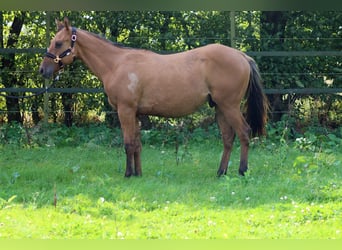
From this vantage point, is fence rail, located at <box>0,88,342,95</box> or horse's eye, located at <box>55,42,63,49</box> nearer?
horse's eye, located at <box>55,42,63,49</box>

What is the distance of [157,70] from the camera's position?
6.37m

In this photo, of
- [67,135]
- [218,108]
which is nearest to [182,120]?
[67,135]

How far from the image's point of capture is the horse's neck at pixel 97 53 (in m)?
6.51

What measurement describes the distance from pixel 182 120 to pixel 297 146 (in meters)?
2.28

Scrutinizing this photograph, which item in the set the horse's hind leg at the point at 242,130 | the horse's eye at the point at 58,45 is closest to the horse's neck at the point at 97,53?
the horse's eye at the point at 58,45

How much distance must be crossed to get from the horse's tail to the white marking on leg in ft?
4.83

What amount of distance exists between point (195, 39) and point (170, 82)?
3.81 meters

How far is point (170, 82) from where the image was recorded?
6.34 metres

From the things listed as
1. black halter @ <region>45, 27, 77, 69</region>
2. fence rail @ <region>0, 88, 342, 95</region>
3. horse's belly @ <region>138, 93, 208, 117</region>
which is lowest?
horse's belly @ <region>138, 93, 208, 117</region>

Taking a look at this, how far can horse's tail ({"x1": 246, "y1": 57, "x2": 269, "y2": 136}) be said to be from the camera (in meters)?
6.41

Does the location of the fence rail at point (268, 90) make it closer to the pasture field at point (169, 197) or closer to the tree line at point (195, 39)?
the tree line at point (195, 39)

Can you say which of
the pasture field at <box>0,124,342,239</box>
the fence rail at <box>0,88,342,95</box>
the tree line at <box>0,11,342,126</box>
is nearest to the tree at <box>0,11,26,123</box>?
the tree line at <box>0,11,342,126</box>

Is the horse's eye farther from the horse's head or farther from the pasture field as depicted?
the pasture field

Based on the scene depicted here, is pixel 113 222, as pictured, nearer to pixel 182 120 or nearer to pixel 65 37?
pixel 65 37
